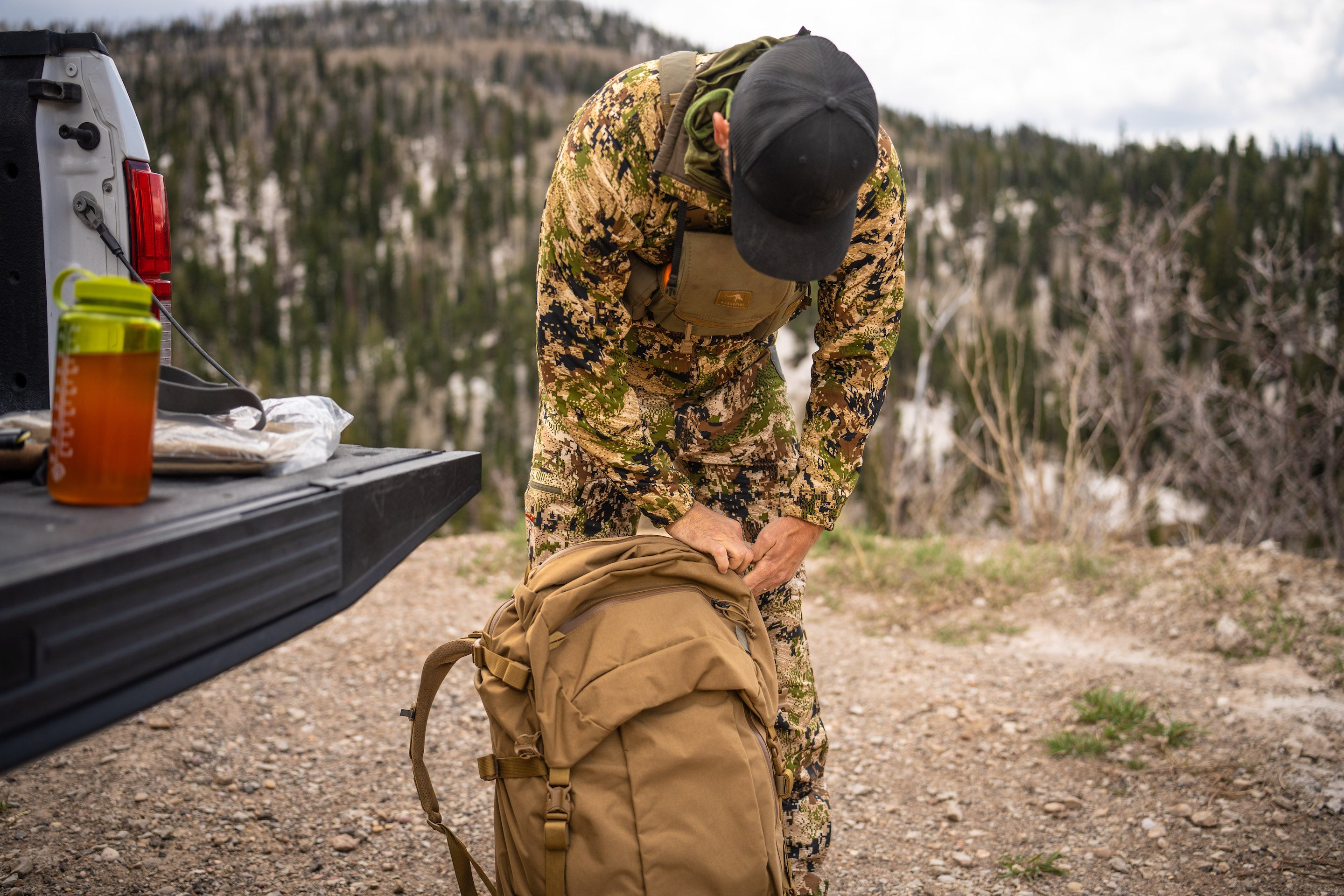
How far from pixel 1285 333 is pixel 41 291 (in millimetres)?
14137

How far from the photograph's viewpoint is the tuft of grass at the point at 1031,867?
2365 mm

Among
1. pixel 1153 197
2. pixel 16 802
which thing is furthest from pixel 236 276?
pixel 16 802

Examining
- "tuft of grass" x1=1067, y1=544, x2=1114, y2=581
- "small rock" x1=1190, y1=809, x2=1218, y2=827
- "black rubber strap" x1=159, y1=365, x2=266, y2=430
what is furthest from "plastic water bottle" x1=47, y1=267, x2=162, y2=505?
"tuft of grass" x1=1067, y1=544, x2=1114, y2=581

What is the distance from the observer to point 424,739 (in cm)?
179

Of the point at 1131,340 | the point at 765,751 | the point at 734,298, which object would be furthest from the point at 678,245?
the point at 1131,340

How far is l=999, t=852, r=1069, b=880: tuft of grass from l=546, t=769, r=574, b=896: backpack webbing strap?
4.96 ft

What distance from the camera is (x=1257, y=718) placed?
10.3ft

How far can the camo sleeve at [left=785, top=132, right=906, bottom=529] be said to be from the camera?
6.06 ft

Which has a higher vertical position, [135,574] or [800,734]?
[135,574]

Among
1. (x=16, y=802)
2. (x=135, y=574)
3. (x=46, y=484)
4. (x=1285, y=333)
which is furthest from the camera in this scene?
(x=1285, y=333)

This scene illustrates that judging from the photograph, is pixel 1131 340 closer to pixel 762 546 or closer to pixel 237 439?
pixel 762 546

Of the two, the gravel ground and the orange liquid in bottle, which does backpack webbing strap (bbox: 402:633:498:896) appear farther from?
the orange liquid in bottle

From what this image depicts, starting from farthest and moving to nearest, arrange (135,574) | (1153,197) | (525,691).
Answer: (1153,197), (525,691), (135,574)

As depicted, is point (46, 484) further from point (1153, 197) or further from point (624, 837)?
point (1153, 197)
